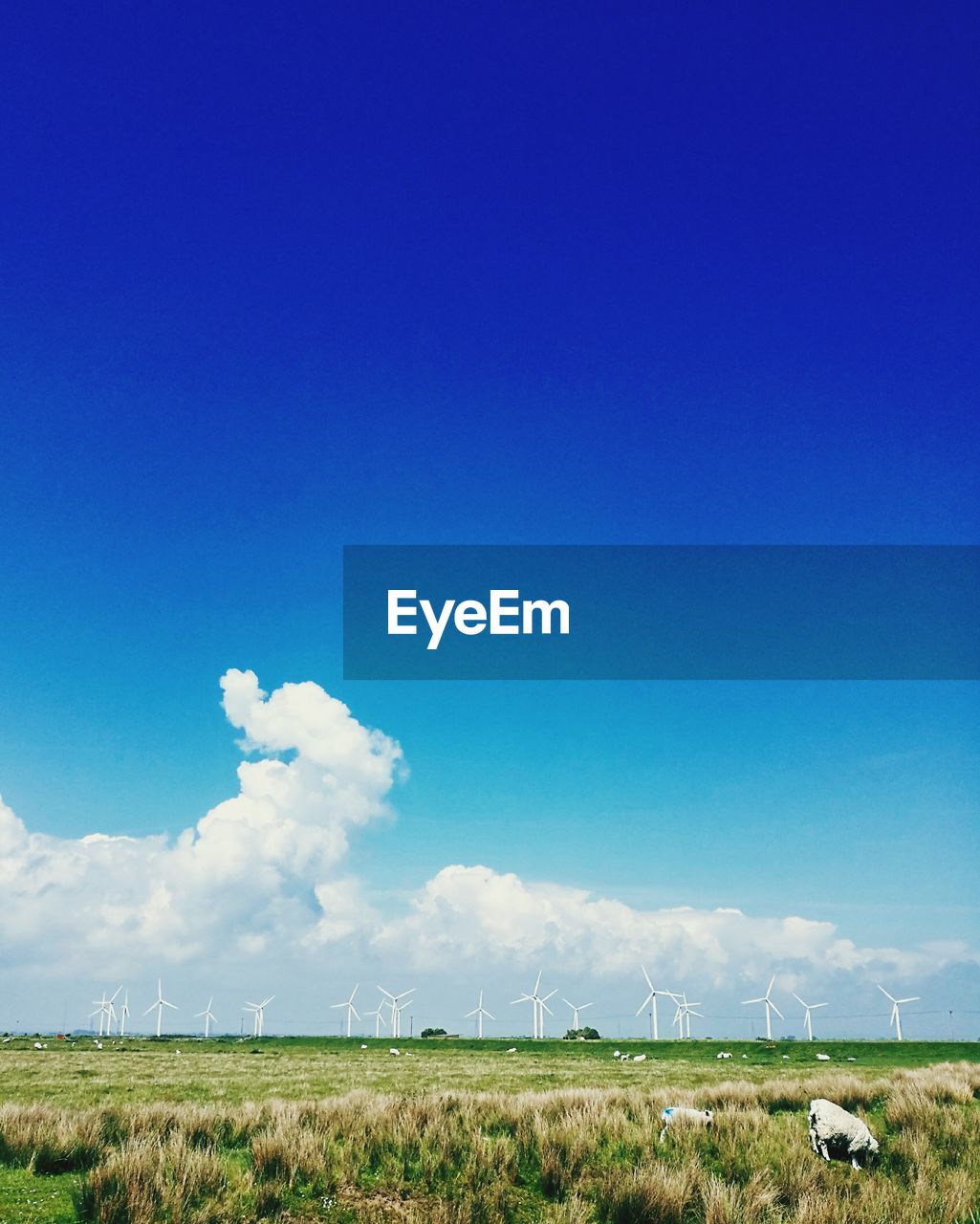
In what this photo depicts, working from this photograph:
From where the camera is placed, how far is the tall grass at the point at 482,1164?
12602 mm

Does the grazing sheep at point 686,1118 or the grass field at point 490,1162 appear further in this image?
the grazing sheep at point 686,1118

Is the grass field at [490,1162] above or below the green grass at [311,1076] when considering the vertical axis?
above

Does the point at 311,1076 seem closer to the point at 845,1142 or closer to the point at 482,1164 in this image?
the point at 482,1164

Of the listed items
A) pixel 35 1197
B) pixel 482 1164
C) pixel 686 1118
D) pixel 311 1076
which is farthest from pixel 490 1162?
pixel 311 1076

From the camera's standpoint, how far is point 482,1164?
49.5 feet

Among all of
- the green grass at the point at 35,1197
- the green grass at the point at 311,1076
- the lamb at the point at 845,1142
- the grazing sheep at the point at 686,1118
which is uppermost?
the green grass at the point at 35,1197

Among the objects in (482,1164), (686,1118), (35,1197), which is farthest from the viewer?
(686,1118)

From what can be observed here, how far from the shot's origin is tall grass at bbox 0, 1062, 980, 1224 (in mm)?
12602

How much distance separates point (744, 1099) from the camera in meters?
24.2

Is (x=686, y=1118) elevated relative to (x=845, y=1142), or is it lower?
lower

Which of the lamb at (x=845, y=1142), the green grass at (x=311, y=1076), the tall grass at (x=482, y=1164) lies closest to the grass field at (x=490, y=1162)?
the tall grass at (x=482, y=1164)

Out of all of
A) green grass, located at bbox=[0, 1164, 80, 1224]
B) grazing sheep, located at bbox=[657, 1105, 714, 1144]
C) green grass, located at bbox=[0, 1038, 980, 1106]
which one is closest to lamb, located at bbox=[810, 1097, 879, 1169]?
grazing sheep, located at bbox=[657, 1105, 714, 1144]

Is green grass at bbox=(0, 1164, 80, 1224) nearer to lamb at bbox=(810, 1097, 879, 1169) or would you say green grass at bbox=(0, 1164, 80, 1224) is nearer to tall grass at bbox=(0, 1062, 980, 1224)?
tall grass at bbox=(0, 1062, 980, 1224)

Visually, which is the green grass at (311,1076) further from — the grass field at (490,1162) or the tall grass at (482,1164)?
the grass field at (490,1162)
